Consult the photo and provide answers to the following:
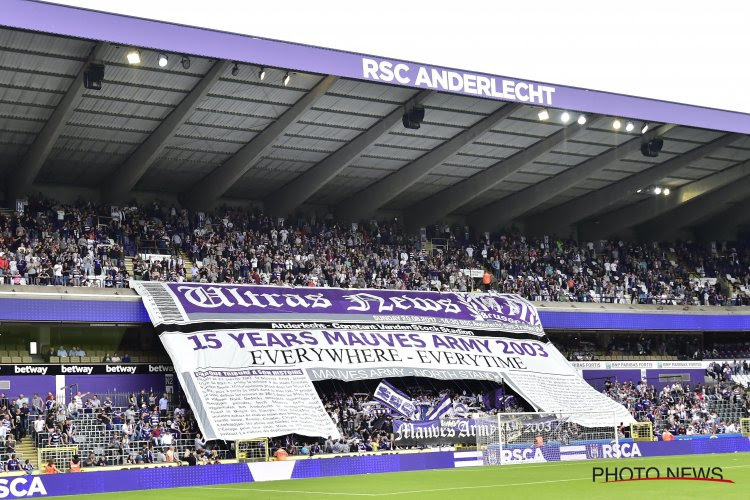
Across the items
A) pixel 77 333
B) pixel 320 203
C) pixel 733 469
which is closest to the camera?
pixel 733 469

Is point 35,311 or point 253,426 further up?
point 35,311

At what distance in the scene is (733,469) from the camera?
28469 millimetres

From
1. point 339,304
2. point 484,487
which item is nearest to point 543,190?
point 339,304

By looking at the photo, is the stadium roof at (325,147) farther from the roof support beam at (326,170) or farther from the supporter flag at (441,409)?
the supporter flag at (441,409)

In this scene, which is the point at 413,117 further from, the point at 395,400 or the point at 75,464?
the point at 75,464

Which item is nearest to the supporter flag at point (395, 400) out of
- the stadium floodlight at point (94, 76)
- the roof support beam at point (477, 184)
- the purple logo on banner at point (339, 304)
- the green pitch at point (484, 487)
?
the purple logo on banner at point (339, 304)

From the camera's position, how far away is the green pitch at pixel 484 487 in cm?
2039

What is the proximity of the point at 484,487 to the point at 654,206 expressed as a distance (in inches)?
1562

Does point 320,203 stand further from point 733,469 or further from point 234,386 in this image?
point 733,469

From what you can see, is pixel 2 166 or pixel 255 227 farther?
pixel 255 227

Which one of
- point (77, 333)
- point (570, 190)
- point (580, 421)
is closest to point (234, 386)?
point (77, 333)

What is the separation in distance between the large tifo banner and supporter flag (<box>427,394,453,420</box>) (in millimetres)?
1265

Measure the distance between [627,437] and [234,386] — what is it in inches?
685

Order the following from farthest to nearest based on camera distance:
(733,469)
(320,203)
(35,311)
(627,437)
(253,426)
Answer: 1. (320,203)
2. (627,437)
3. (35,311)
4. (253,426)
5. (733,469)
